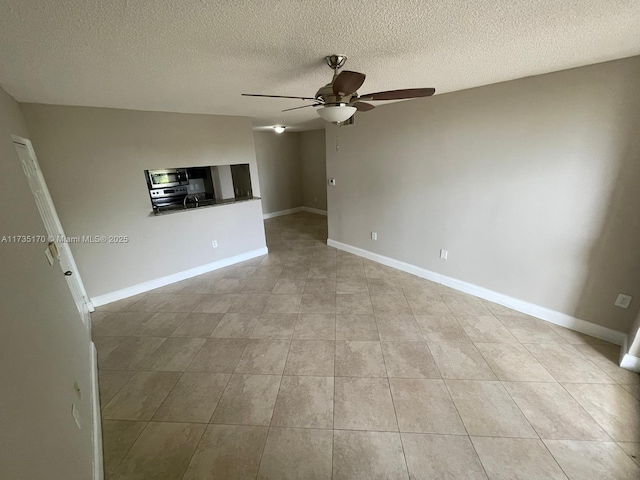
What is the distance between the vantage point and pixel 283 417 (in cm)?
171

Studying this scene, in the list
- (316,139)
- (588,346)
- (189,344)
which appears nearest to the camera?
(588,346)

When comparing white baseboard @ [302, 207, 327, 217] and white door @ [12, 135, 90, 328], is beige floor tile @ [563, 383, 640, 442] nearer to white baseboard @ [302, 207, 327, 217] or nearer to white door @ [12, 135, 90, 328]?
white door @ [12, 135, 90, 328]

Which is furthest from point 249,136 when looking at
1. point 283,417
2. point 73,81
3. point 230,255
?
point 283,417

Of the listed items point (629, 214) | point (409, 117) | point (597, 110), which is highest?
point (409, 117)

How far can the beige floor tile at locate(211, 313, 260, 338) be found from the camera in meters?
2.55

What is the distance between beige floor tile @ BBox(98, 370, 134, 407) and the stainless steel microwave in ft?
7.46

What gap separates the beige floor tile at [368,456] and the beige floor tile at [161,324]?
2.03 meters

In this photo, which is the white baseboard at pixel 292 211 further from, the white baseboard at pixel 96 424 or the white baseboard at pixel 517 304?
the white baseboard at pixel 96 424

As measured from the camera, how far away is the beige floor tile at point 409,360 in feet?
6.61

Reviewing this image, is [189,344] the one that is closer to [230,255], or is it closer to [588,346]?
[230,255]

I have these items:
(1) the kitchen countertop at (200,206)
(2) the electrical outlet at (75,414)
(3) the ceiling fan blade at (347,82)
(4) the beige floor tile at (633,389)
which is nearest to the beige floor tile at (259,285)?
(1) the kitchen countertop at (200,206)

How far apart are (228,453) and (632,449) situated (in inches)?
92.7

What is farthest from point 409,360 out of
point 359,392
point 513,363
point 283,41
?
point 283,41

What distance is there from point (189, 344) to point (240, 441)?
1.18 m
